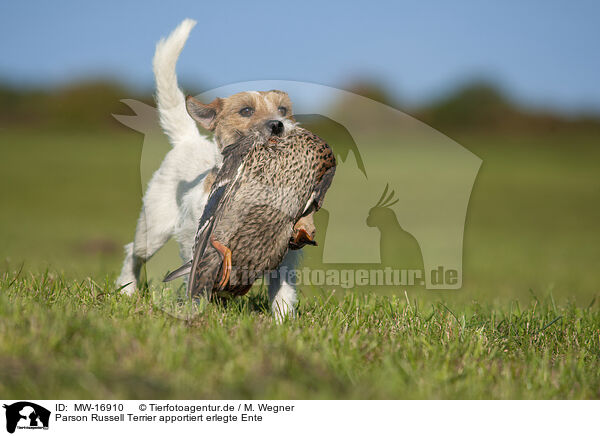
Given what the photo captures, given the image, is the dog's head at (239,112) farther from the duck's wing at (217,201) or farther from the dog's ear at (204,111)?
the duck's wing at (217,201)

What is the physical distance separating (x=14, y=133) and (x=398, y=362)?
33.6 m

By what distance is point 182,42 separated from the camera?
4.24 meters

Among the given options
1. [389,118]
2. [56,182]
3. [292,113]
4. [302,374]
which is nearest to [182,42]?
[292,113]

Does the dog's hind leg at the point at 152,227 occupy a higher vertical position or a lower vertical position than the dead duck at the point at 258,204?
higher

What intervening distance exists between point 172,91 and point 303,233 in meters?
2.31

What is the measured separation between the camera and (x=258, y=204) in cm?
280

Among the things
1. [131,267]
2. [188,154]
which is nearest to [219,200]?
[188,154]

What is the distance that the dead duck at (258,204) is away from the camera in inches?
110

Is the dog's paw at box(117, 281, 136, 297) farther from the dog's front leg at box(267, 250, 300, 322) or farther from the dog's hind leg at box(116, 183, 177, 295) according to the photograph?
the dog's front leg at box(267, 250, 300, 322)

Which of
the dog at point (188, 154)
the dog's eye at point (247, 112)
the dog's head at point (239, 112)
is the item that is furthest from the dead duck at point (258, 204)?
the dog's eye at point (247, 112)

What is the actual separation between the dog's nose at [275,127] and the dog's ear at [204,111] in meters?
0.69

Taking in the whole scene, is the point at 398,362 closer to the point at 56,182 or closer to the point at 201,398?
the point at 201,398
